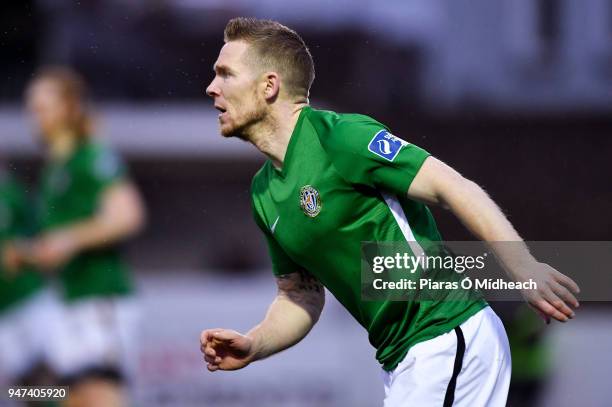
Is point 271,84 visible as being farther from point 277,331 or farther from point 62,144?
point 62,144

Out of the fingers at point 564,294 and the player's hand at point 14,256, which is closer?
the fingers at point 564,294

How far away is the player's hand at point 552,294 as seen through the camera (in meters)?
3.48

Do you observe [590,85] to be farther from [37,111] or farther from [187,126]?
[37,111]

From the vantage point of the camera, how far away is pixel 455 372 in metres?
3.79

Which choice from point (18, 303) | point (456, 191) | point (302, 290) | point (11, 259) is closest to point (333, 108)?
point (18, 303)

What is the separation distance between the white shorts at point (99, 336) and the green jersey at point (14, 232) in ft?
2.79

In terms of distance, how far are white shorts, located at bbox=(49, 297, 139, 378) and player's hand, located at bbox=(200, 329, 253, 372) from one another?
2728 mm

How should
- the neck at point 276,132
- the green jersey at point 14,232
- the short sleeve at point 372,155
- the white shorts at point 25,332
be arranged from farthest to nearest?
the green jersey at point 14,232 < the white shorts at point 25,332 < the neck at point 276,132 < the short sleeve at point 372,155

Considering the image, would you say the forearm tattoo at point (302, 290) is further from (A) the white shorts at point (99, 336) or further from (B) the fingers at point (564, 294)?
(A) the white shorts at point (99, 336)

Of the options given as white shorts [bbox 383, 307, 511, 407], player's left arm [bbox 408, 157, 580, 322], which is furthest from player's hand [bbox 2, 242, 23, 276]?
player's left arm [bbox 408, 157, 580, 322]

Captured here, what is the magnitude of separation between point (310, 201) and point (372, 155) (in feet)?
0.87

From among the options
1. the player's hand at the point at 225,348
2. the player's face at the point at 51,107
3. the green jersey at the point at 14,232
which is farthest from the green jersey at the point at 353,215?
the green jersey at the point at 14,232

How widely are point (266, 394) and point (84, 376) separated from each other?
2692 millimetres

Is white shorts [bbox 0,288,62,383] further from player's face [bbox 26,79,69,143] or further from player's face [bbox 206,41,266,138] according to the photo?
player's face [bbox 206,41,266,138]
